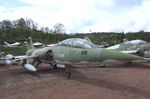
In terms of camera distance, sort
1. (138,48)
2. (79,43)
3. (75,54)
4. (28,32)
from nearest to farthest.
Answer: (75,54) < (79,43) < (138,48) < (28,32)

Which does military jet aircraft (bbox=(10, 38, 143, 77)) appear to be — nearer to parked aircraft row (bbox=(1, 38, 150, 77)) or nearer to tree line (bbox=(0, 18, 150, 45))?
parked aircraft row (bbox=(1, 38, 150, 77))

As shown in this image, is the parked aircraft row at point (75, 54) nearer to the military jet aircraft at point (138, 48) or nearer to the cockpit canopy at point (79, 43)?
the cockpit canopy at point (79, 43)

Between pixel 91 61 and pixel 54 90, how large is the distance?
289cm

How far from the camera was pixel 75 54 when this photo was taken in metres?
13.4

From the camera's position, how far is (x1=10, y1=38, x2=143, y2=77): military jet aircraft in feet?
40.5

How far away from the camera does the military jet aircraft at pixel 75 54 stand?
12344 millimetres

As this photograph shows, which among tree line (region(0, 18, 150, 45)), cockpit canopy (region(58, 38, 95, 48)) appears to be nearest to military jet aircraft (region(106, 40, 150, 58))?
cockpit canopy (region(58, 38, 95, 48))

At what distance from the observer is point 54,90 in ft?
34.0

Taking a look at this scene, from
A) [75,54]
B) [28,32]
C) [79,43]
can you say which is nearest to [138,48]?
[79,43]

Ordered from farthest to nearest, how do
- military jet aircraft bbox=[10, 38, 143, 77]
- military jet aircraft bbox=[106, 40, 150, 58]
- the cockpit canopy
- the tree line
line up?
the tree line
military jet aircraft bbox=[106, 40, 150, 58]
the cockpit canopy
military jet aircraft bbox=[10, 38, 143, 77]

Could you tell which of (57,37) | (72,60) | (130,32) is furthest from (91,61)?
(57,37)

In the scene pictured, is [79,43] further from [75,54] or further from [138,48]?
[138,48]

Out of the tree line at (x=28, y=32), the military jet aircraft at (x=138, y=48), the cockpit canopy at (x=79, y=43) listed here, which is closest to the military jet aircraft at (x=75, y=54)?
the cockpit canopy at (x=79, y=43)

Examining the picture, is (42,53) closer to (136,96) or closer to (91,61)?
(91,61)
